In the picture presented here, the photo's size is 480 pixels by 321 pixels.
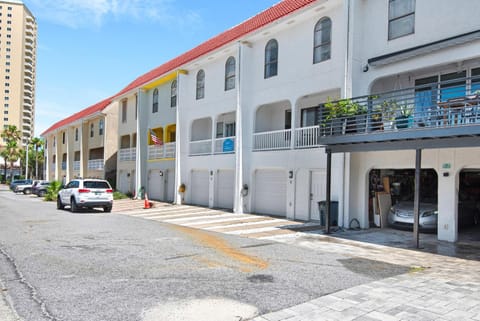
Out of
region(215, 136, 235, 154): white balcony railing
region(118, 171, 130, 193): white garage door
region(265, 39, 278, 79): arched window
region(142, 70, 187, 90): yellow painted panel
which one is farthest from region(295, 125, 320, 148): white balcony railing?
region(118, 171, 130, 193): white garage door

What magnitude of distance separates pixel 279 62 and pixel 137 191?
15.5 m

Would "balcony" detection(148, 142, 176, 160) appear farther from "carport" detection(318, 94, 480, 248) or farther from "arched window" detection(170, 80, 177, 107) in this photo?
"carport" detection(318, 94, 480, 248)

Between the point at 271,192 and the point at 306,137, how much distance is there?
10.7 ft

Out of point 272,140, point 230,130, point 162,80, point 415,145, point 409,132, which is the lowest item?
point 415,145

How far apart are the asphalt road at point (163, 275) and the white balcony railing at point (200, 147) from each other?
11332mm

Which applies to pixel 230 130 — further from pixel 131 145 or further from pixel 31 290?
pixel 31 290

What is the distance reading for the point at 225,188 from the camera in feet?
68.3

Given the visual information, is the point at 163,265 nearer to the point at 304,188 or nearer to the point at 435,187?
the point at 304,188

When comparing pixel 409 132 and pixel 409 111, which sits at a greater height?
pixel 409 111

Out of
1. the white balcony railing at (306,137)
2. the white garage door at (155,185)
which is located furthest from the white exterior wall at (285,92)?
the white garage door at (155,185)

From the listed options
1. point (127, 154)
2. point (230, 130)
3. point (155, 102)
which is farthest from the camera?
point (127, 154)

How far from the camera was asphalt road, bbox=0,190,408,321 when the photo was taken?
504cm

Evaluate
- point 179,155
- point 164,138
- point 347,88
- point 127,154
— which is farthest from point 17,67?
point 347,88

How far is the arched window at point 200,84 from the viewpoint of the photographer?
22.5 metres
